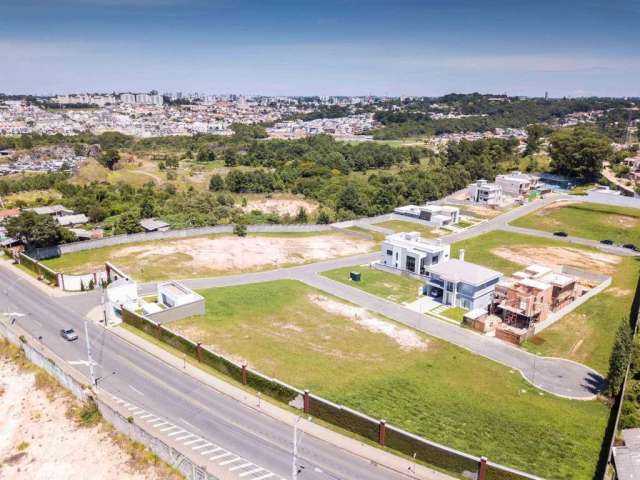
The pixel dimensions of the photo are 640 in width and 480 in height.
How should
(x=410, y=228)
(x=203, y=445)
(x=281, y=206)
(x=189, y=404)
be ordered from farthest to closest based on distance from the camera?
(x=281, y=206) < (x=410, y=228) < (x=189, y=404) < (x=203, y=445)

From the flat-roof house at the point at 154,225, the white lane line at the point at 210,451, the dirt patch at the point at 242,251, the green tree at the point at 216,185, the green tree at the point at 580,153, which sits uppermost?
the green tree at the point at 580,153

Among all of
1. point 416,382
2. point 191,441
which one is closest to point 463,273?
point 416,382

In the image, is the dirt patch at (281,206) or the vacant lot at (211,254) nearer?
the vacant lot at (211,254)

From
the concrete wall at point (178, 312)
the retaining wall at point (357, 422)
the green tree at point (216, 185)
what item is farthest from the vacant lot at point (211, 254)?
the green tree at point (216, 185)

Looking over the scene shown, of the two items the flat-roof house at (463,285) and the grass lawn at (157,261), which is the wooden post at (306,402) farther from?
the grass lawn at (157,261)

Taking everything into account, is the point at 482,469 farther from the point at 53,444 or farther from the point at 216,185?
the point at 216,185

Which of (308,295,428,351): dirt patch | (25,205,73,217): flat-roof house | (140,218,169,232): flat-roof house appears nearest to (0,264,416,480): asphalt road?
(308,295,428,351): dirt patch

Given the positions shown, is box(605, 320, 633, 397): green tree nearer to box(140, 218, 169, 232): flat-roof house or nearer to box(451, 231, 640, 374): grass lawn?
box(451, 231, 640, 374): grass lawn
